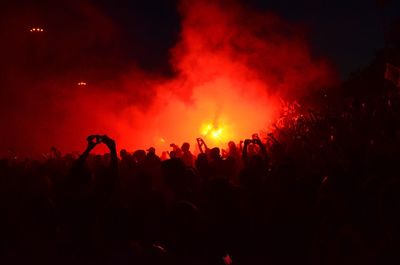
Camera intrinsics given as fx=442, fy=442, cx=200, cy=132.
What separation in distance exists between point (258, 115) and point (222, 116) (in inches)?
51.1

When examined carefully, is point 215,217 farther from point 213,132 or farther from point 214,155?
point 213,132

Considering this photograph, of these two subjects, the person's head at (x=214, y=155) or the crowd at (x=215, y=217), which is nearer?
the crowd at (x=215, y=217)

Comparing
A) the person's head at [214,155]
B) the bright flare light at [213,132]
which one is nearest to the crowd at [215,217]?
the person's head at [214,155]

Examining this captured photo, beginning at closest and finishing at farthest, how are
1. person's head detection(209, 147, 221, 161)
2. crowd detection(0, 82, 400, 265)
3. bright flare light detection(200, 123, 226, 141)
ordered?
crowd detection(0, 82, 400, 265)
person's head detection(209, 147, 221, 161)
bright flare light detection(200, 123, 226, 141)

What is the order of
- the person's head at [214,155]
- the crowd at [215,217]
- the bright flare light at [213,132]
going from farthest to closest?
the bright flare light at [213,132]
the person's head at [214,155]
the crowd at [215,217]

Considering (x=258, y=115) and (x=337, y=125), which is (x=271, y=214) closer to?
(x=337, y=125)

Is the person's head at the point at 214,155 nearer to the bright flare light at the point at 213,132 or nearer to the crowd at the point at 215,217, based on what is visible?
the crowd at the point at 215,217

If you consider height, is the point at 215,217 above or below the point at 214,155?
below

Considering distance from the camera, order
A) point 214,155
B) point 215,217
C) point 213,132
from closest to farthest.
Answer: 1. point 215,217
2. point 214,155
3. point 213,132

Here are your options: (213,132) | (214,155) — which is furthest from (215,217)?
(213,132)

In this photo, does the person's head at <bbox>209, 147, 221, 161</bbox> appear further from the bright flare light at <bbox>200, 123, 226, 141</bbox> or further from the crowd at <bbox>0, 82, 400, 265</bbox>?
the bright flare light at <bbox>200, 123, 226, 141</bbox>

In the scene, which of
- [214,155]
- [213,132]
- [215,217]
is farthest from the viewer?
[213,132]

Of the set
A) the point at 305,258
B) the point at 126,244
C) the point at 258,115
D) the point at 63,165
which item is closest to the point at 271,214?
the point at 305,258

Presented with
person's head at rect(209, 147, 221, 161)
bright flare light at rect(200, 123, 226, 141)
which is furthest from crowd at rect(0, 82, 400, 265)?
bright flare light at rect(200, 123, 226, 141)
